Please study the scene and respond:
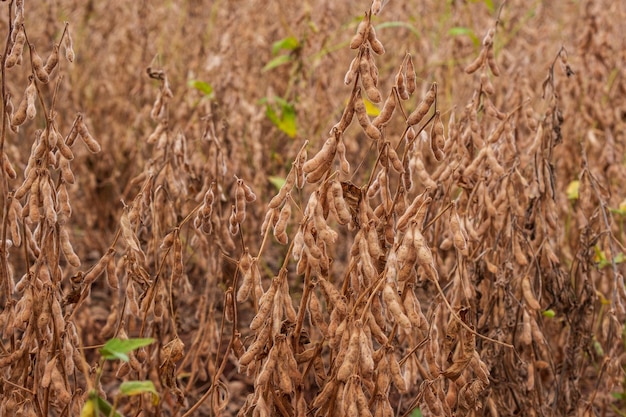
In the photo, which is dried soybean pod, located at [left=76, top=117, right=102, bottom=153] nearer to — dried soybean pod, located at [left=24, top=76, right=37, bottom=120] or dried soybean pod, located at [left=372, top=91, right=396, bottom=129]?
dried soybean pod, located at [left=24, top=76, right=37, bottom=120]

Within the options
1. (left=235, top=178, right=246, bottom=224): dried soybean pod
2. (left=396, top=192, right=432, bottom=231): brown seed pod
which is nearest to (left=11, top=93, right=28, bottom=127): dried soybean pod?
(left=235, top=178, right=246, bottom=224): dried soybean pod

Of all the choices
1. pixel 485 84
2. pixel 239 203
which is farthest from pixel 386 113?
pixel 485 84

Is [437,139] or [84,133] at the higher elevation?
[437,139]

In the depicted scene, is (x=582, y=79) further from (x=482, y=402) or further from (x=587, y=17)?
(x=482, y=402)

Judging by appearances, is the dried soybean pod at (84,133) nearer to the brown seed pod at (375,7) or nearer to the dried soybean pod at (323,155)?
the dried soybean pod at (323,155)

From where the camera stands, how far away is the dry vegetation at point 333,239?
1414 mm

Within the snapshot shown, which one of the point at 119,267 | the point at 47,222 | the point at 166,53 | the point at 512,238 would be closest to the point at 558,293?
the point at 512,238

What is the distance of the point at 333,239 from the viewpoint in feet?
4.42

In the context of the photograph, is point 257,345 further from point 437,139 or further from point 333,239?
point 437,139

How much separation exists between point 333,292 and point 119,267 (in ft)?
1.76

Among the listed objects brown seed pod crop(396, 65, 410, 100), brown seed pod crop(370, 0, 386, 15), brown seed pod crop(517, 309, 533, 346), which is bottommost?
brown seed pod crop(517, 309, 533, 346)

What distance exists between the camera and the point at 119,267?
1697 millimetres

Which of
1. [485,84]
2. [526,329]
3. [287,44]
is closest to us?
[526,329]

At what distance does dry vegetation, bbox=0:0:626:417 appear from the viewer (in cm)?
141
